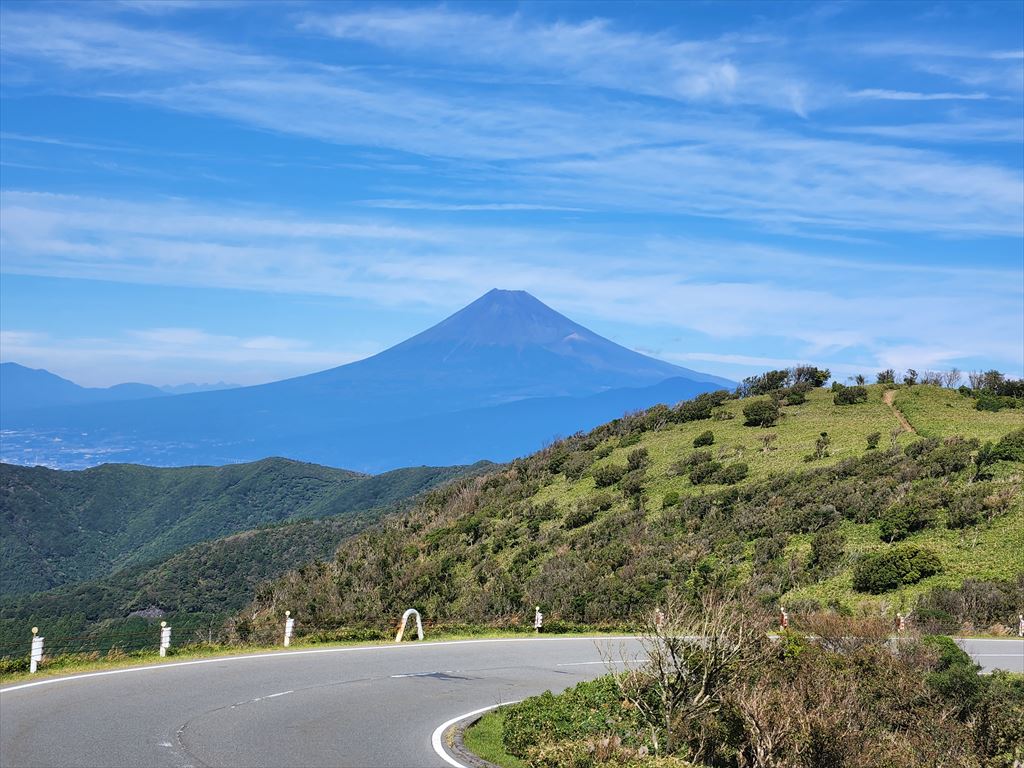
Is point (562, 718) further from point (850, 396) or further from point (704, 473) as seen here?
point (850, 396)

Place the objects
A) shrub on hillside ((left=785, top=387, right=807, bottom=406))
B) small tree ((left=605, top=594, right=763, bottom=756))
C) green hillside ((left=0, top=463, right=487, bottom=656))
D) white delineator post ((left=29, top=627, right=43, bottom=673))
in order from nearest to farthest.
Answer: small tree ((left=605, top=594, right=763, bottom=756)) < white delineator post ((left=29, top=627, right=43, bottom=673)) < shrub on hillside ((left=785, top=387, right=807, bottom=406)) < green hillside ((left=0, top=463, right=487, bottom=656))

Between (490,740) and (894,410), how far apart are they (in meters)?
43.1

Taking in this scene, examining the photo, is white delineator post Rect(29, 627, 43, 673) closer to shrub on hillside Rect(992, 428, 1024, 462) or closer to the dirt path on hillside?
shrub on hillside Rect(992, 428, 1024, 462)

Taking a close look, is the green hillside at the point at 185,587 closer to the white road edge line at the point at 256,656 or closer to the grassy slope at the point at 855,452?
the grassy slope at the point at 855,452

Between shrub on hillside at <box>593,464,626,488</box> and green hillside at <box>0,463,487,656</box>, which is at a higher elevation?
shrub on hillside at <box>593,464,626,488</box>

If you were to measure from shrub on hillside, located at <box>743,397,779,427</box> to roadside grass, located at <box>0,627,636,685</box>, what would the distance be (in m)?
26.1

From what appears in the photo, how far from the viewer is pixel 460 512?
49.5 m

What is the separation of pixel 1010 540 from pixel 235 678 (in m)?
24.6

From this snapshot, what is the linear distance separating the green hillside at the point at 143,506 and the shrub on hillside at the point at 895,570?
96850 millimetres

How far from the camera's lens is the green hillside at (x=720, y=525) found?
2994cm

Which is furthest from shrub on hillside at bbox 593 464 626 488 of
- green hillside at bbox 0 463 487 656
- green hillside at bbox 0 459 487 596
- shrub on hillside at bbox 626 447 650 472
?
green hillside at bbox 0 459 487 596

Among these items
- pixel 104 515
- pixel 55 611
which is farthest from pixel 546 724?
pixel 104 515

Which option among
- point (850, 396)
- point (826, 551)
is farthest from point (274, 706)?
point (850, 396)

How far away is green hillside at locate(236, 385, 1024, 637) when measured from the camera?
98.2 ft
